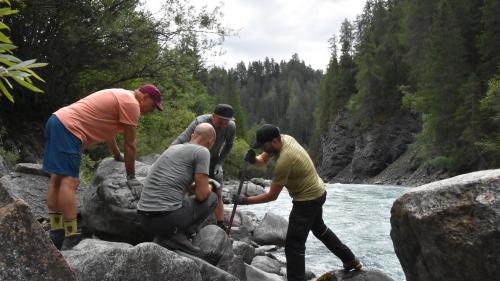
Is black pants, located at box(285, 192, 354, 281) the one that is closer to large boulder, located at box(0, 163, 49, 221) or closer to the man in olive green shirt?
the man in olive green shirt

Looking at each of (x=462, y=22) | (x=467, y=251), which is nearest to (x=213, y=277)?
(x=467, y=251)

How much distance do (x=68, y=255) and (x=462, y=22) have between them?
125 feet

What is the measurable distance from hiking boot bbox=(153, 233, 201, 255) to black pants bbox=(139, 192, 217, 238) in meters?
0.06

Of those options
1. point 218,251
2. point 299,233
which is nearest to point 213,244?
point 218,251

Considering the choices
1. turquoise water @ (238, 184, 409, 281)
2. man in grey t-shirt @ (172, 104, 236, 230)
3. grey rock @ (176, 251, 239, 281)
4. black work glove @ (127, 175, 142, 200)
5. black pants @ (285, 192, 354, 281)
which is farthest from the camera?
turquoise water @ (238, 184, 409, 281)

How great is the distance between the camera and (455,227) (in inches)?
178

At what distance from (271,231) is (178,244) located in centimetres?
479

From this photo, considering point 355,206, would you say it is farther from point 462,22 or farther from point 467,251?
point 462,22

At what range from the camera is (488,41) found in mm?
32188

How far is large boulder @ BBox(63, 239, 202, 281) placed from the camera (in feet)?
12.4

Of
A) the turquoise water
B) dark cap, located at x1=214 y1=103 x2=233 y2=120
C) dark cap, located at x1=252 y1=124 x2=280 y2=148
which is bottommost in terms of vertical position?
the turquoise water

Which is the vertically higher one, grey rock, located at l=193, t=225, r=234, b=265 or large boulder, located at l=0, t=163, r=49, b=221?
large boulder, located at l=0, t=163, r=49, b=221

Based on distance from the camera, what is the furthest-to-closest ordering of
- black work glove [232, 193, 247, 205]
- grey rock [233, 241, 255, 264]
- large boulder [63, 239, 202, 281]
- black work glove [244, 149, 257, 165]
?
1. grey rock [233, 241, 255, 264]
2. black work glove [232, 193, 247, 205]
3. black work glove [244, 149, 257, 165]
4. large boulder [63, 239, 202, 281]

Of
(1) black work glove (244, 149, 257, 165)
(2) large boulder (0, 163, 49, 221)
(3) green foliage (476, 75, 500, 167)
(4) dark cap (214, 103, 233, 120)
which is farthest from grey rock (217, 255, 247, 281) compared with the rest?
(3) green foliage (476, 75, 500, 167)
